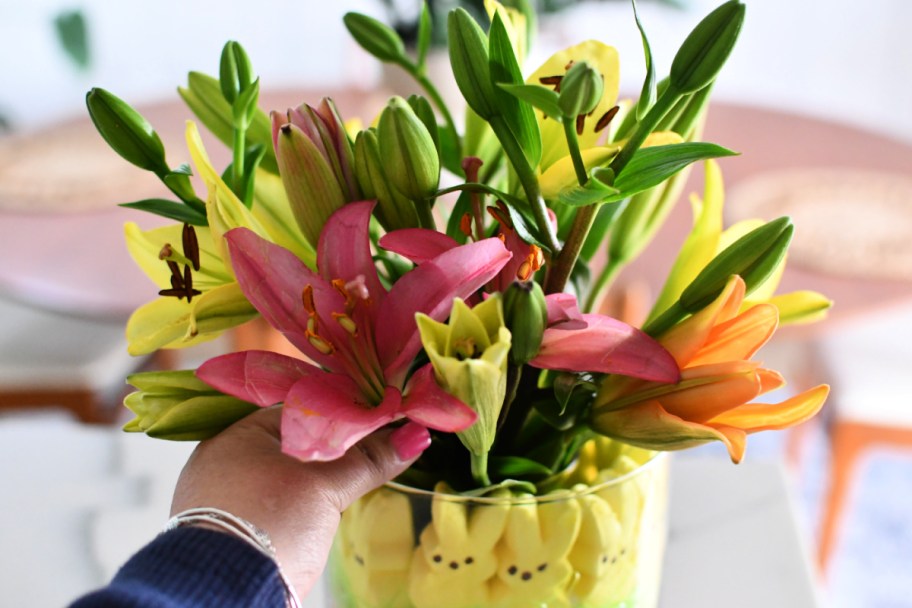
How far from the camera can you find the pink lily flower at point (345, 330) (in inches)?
13.9

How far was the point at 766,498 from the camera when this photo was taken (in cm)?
82

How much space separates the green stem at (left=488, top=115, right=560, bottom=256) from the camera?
39cm

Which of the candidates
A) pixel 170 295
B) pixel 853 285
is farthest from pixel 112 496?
pixel 853 285

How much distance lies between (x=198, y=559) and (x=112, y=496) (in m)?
0.47

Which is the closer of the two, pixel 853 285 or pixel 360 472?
pixel 360 472

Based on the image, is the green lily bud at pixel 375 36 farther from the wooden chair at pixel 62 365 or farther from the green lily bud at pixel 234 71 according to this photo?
the wooden chair at pixel 62 365

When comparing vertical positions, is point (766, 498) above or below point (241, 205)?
below

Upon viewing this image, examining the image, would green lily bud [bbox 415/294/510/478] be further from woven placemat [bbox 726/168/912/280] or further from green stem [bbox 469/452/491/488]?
woven placemat [bbox 726/168/912/280]

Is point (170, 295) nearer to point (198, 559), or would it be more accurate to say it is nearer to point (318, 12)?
point (198, 559)

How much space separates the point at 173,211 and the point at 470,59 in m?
0.15

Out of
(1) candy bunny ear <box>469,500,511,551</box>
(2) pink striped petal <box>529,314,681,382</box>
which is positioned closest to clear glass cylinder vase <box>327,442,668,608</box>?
(1) candy bunny ear <box>469,500,511,551</box>

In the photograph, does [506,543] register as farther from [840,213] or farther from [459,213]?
[840,213]

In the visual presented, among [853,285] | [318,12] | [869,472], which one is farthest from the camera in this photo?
[318,12]

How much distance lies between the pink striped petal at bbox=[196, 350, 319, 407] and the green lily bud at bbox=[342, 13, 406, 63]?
19 centimetres
